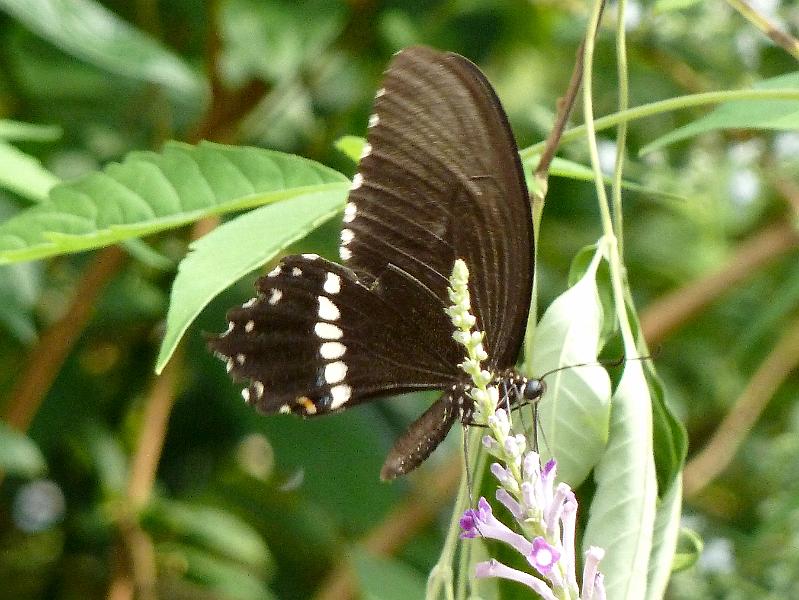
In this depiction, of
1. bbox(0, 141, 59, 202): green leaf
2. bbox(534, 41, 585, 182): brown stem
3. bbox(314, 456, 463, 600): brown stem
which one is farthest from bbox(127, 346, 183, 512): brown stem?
bbox(534, 41, 585, 182): brown stem

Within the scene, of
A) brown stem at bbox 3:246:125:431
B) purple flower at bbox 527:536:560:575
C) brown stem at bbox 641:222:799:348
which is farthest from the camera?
brown stem at bbox 641:222:799:348

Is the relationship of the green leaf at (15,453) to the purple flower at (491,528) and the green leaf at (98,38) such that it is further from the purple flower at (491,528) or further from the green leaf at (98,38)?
the purple flower at (491,528)

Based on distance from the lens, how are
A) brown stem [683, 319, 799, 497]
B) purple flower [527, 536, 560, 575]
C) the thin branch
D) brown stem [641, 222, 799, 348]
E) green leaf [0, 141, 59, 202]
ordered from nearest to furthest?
purple flower [527, 536, 560, 575]
the thin branch
green leaf [0, 141, 59, 202]
brown stem [641, 222, 799, 348]
brown stem [683, 319, 799, 497]

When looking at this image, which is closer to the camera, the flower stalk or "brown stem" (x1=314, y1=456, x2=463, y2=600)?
the flower stalk

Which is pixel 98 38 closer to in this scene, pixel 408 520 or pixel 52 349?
pixel 52 349

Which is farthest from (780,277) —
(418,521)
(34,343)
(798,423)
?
(34,343)

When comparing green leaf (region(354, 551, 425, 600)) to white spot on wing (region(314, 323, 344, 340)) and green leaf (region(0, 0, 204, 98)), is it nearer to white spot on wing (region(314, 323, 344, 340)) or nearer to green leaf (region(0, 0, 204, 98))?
white spot on wing (region(314, 323, 344, 340))

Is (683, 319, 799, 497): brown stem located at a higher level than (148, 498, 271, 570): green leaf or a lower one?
higher

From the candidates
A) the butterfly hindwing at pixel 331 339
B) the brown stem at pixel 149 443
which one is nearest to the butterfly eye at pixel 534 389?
the butterfly hindwing at pixel 331 339
